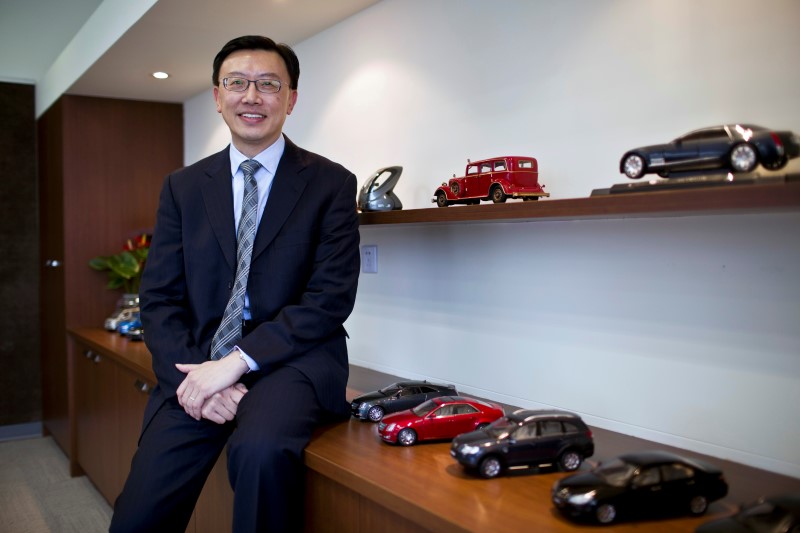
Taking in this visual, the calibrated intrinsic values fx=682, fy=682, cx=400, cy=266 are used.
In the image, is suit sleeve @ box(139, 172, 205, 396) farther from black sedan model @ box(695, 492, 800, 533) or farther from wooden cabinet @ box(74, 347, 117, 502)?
wooden cabinet @ box(74, 347, 117, 502)

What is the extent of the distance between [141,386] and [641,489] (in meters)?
2.03

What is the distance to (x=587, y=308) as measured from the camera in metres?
1.70

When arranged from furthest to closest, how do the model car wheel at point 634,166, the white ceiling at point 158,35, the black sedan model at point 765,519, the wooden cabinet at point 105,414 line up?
the wooden cabinet at point 105,414 → the white ceiling at point 158,35 → the model car wheel at point 634,166 → the black sedan model at point 765,519

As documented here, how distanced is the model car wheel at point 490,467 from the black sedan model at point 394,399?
446 millimetres

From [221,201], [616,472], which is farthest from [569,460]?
[221,201]

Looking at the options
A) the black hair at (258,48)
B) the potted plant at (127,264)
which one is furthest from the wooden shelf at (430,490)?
the potted plant at (127,264)

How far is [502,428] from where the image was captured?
4.35 feet

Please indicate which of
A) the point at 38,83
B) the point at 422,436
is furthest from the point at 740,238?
the point at 38,83

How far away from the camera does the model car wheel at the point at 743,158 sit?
1138 mm

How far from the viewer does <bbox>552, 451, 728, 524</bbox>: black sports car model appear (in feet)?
3.52

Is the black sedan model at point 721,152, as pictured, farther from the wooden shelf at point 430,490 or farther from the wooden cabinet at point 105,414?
the wooden cabinet at point 105,414

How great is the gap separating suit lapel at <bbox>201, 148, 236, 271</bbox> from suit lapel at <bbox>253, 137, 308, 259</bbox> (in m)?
0.07

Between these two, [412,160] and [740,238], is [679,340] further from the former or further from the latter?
[412,160]

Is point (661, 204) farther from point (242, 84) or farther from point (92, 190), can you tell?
point (92, 190)
